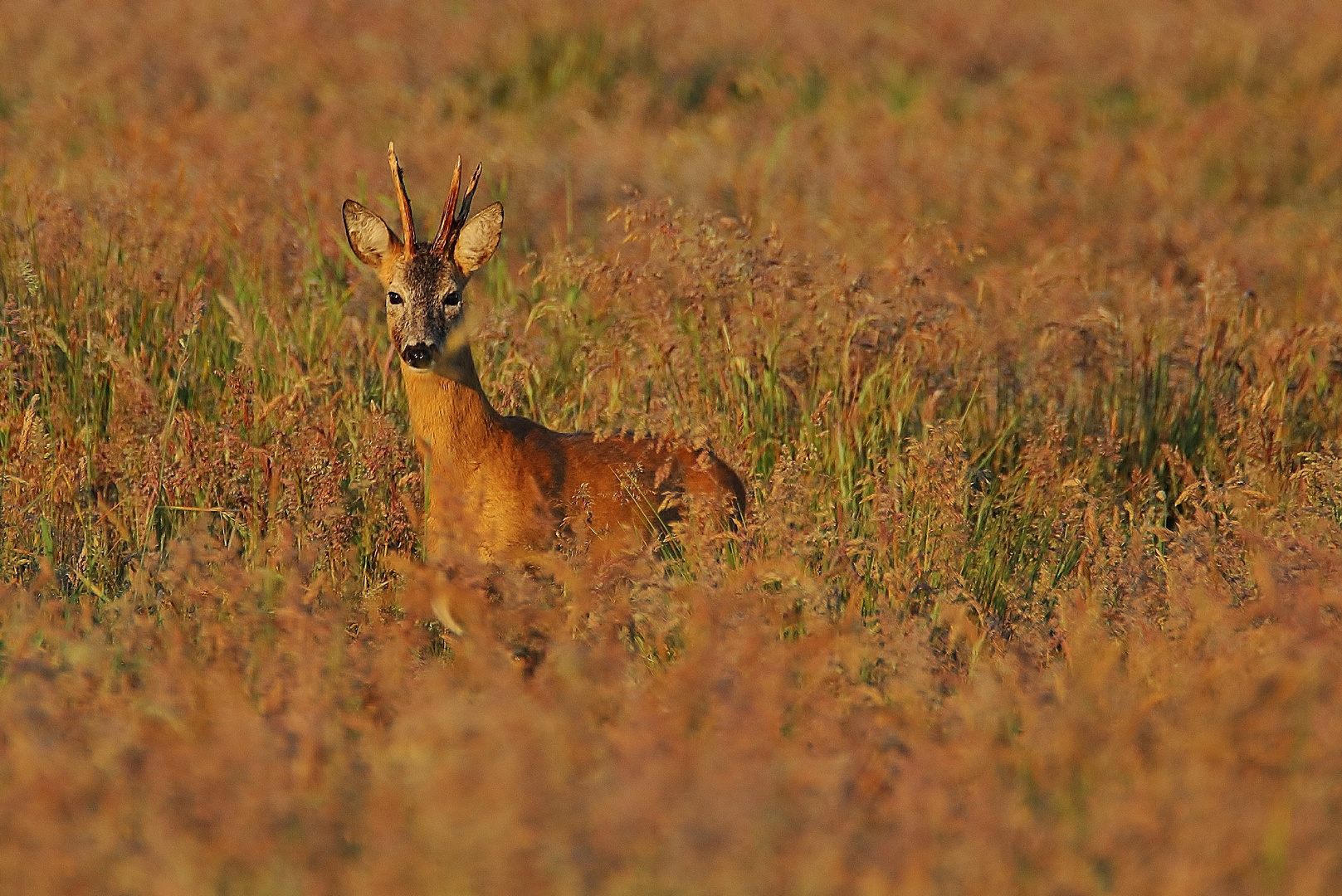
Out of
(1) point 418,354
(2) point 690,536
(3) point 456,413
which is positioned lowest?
(2) point 690,536

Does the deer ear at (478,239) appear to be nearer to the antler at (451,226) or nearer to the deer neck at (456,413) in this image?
the antler at (451,226)

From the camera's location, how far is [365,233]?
548 centimetres

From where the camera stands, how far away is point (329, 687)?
137 inches

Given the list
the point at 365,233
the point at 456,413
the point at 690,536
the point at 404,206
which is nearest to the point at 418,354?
the point at 456,413

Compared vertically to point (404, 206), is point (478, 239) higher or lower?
lower

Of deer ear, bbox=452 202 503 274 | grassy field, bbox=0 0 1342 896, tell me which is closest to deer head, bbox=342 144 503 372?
deer ear, bbox=452 202 503 274

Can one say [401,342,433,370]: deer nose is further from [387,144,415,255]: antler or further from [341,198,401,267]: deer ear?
[341,198,401,267]: deer ear

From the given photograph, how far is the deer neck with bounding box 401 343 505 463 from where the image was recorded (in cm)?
524

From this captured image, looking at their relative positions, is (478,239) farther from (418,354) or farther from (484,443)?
(484,443)

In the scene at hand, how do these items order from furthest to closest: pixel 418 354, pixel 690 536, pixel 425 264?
pixel 425 264 → pixel 418 354 → pixel 690 536

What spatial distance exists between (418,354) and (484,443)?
38 cm

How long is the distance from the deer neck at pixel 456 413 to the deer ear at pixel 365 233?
1.46 ft

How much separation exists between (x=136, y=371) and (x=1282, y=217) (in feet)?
24.7

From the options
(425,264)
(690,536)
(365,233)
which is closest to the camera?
(690,536)
